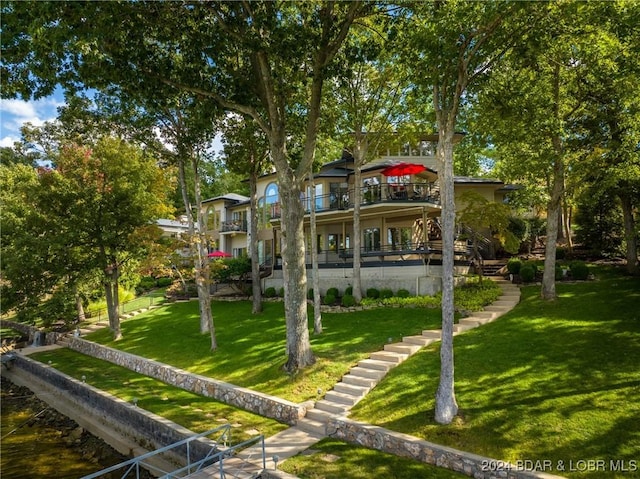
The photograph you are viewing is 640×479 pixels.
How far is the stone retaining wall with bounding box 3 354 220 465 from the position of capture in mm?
11031

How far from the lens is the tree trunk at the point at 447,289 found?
30.2 feet

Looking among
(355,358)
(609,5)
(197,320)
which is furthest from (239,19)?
(197,320)

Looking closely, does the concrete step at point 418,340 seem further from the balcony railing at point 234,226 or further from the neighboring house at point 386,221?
the balcony railing at point 234,226

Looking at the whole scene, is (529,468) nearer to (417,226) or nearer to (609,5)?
(609,5)

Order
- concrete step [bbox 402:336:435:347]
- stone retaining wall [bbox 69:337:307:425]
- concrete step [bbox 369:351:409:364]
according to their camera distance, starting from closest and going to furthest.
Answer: stone retaining wall [bbox 69:337:307:425] < concrete step [bbox 369:351:409:364] < concrete step [bbox 402:336:435:347]

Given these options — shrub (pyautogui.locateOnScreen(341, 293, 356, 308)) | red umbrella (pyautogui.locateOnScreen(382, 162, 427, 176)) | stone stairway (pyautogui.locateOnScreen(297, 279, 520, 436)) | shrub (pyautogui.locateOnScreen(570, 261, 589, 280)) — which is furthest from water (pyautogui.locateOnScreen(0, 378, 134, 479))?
shrub (pyautogui.locateOnScreen(570, 261, 589, 280))

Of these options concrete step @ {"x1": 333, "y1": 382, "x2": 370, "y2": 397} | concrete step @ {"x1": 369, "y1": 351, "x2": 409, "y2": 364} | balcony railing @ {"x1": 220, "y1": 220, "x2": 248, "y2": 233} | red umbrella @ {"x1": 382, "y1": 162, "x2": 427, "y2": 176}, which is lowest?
concrete step @ {"x1": 333, "y1": 382, "x2": 370, "y2": 397}

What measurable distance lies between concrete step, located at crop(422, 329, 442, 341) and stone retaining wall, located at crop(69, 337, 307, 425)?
569 cm

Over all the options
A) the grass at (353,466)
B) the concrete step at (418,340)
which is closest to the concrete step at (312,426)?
the grass at (353,466)

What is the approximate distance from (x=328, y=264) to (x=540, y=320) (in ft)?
42.1

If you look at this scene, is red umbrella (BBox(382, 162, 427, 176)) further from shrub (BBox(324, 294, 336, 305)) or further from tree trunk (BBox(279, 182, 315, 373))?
tree trunk (BBox(279, 182, 315, 373))

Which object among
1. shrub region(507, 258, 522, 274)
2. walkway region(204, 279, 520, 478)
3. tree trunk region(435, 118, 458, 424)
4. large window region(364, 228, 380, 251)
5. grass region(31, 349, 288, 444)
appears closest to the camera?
tree trunk region(435, 118, 458, 424)

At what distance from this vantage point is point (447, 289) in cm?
956

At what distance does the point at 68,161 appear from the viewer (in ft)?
67.9
